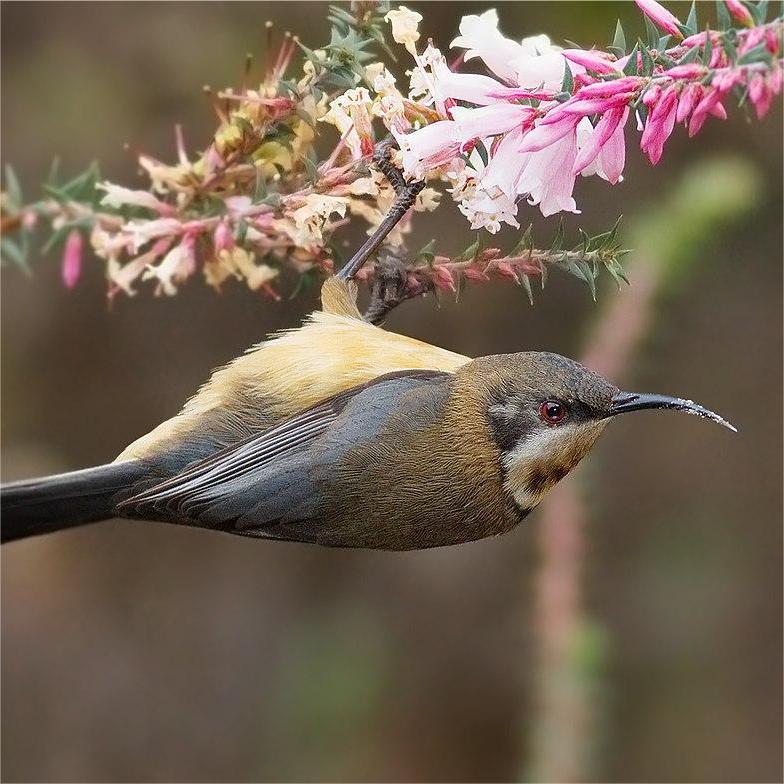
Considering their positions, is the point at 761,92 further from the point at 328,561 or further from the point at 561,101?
the point at 328,561

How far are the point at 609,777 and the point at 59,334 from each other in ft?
12.3

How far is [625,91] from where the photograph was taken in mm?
2229

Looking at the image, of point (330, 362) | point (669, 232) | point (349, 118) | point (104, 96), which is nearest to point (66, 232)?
point (349, 118)

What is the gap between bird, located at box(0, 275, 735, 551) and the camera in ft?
9.97

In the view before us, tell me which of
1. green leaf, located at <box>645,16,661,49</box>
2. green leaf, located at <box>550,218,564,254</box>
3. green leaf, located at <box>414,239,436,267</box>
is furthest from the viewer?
green leaf, located at <box>414,239,436,267</box>

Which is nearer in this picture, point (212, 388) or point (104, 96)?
point (212, 388)

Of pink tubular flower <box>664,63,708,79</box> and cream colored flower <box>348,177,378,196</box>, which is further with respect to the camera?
cream colored flower <box>348,177,378,196</box>

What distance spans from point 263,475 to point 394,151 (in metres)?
0.89

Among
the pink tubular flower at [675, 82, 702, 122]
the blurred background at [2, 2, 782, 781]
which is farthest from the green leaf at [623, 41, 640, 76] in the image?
the blurred background at [2, 2, 782, 781]

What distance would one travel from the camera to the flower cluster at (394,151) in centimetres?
225

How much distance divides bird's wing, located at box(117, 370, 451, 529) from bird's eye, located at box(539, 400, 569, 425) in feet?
1.32

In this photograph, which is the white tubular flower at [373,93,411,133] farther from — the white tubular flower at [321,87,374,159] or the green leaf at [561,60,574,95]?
the green leaf at [561,60,574,95]

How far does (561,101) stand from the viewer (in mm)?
2312

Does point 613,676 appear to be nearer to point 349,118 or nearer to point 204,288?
point 204,288
